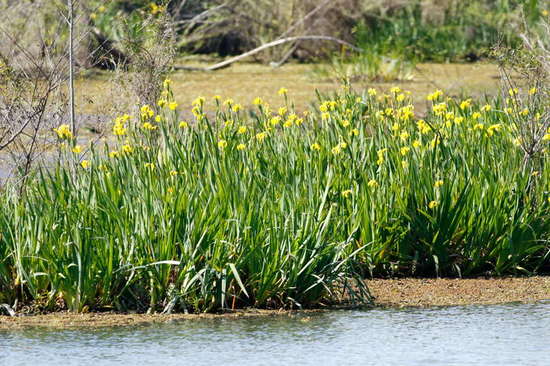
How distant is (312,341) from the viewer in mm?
6348

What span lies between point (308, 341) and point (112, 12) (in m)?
20.5

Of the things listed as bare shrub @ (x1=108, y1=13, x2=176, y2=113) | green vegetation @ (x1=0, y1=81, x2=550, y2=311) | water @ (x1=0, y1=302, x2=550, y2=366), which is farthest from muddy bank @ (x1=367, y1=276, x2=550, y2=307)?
bare shrub @ (x1=108, y1=13, x2=176, y2=113)

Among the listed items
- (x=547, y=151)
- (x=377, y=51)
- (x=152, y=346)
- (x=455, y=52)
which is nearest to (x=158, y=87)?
(x=547, y=151)

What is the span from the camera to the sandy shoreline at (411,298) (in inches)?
271

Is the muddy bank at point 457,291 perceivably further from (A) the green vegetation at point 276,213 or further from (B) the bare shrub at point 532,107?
(B) the bare shrub at point 532,107

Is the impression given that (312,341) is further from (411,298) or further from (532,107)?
(532,107)

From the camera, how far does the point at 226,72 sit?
82.0 feet

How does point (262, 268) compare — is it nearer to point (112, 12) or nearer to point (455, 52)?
point (112, 12)

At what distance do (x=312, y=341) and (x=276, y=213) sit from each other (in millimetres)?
1248

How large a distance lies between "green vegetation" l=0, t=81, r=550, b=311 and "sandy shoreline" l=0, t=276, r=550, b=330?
13 cm

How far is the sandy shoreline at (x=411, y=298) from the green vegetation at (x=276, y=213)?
5.1 inches

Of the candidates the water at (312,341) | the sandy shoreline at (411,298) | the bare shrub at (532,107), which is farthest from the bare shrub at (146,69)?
the water at (312,341)

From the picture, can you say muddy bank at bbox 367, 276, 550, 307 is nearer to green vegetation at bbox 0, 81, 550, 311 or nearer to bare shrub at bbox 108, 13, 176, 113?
green vegetation at bbox 0, 81, 550, 311

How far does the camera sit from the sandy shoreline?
6895mm
